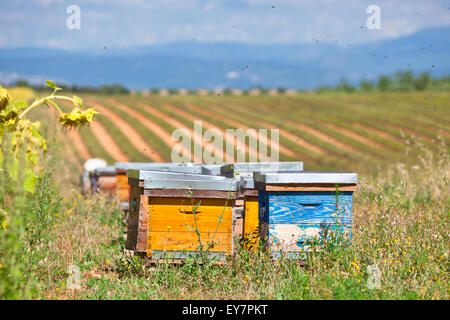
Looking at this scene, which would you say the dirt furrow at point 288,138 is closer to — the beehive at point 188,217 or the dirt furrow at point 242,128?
the dirt furrow at point 242,128

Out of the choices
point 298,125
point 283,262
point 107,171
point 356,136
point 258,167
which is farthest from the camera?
point 298,125

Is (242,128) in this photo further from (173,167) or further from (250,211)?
(250,211)

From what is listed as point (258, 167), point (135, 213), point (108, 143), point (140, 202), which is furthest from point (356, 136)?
point (140, 202)

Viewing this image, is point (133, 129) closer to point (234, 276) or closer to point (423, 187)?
point (423, 187)

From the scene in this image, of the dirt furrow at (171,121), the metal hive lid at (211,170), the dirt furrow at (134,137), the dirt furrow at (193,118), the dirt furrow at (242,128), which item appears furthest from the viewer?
the dirt furrow at (171,121)

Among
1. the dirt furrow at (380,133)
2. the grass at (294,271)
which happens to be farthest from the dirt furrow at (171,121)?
the grass at (294,271)

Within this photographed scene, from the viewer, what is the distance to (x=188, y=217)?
5820 millimetres

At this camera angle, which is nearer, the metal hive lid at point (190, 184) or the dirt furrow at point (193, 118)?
the metal hive lid at point (190, 184)

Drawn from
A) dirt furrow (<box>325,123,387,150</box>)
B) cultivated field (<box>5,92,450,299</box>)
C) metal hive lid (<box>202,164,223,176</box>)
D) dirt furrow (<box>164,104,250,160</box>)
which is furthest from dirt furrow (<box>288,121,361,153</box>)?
metal hive lid (<box>202,164,223,176</box>)

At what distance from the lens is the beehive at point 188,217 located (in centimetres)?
575

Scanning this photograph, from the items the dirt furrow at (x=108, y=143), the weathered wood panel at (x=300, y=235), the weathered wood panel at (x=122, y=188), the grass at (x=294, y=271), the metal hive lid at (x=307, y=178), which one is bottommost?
the grass at (x=294, y=271)

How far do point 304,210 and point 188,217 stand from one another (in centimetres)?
130
